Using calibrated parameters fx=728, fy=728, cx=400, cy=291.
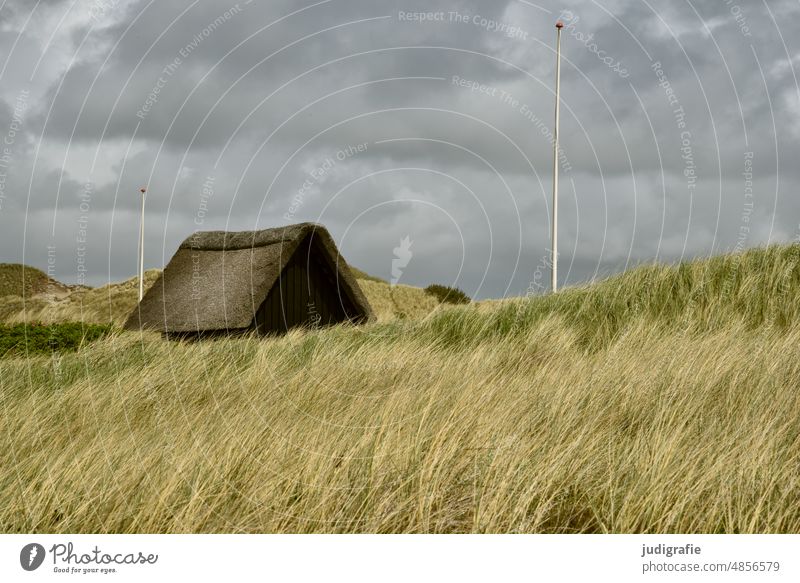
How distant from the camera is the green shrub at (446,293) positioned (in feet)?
103

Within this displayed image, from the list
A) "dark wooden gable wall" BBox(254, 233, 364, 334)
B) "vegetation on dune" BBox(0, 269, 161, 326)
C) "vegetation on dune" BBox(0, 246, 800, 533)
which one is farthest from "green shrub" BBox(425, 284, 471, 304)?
"vegetation on dune" BBox(0, 246, 800, 533)

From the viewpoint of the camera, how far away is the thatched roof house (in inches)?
514

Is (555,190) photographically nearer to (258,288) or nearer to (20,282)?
(258,288)

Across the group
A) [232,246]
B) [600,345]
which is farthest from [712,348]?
[232,246]

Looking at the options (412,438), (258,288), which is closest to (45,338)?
(258,288)

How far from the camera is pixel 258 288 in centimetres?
1288

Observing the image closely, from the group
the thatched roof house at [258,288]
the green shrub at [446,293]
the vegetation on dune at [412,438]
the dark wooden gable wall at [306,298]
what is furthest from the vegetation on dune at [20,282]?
the vegetation on dune at [412,438]

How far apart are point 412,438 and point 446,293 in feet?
91.7

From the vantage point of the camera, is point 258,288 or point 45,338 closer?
point 45,338

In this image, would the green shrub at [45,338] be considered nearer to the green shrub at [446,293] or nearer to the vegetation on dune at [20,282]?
the green shrub at [446,293]

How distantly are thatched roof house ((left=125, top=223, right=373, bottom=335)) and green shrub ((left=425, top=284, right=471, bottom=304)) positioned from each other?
648 inches

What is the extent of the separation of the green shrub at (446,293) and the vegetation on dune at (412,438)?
22535mm
